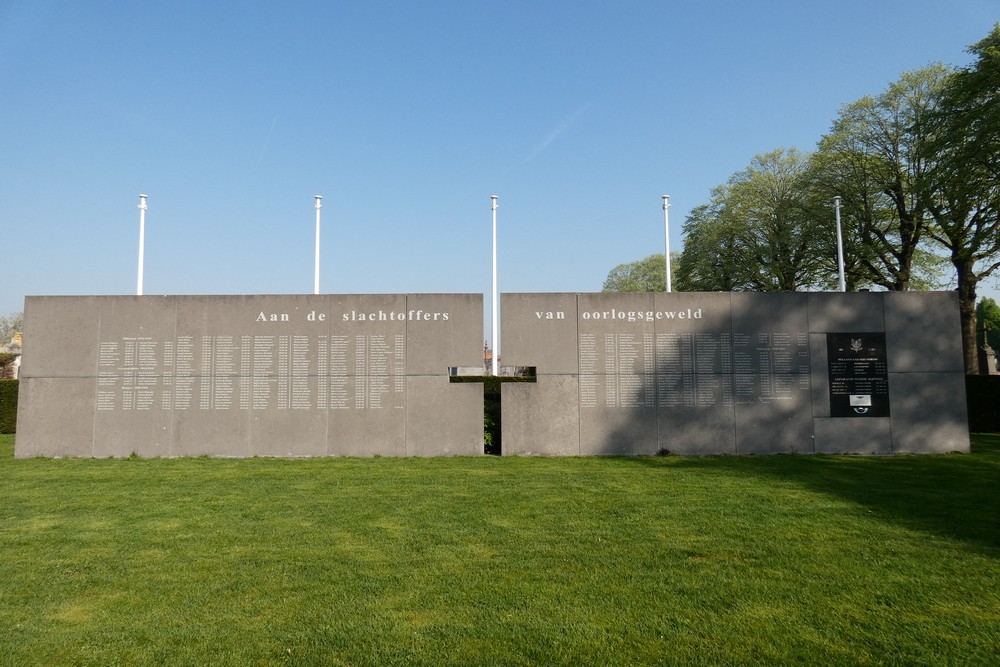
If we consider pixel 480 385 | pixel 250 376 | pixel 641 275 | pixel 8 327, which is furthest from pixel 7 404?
pixel 8 327

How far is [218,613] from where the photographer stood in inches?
178

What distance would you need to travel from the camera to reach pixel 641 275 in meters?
58.0

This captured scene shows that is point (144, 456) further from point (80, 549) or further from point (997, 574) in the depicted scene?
point (997, 574)

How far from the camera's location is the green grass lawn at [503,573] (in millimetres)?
3959

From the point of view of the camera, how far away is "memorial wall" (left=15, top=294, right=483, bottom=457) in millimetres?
13500

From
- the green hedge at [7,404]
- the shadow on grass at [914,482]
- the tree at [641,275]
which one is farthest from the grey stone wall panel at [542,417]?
the tree at [641,275]

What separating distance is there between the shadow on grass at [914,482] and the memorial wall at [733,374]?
0.73m

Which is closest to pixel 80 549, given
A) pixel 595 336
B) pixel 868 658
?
pixel 868 658

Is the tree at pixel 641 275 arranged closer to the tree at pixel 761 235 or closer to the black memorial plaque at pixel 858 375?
the tree at pixel 761 235

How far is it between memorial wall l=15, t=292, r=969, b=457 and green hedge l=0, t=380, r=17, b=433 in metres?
8.64

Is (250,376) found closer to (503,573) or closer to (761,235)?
(503,573)

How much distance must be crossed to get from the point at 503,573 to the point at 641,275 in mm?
54745

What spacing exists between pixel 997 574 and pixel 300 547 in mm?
6134

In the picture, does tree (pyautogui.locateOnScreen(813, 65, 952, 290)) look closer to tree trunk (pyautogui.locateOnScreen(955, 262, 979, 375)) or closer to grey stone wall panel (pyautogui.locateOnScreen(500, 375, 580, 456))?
tree trunk (pyautogui.locateOnScreen(955, 262, 979, 375))
